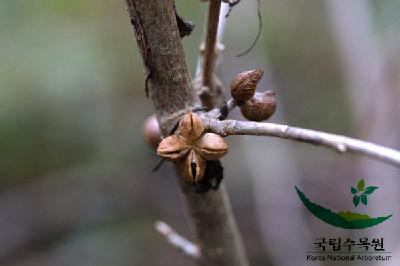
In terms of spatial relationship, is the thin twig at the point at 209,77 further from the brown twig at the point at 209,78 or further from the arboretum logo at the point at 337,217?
the arboretum logo at the point at 337,217

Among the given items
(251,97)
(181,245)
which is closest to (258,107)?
(251,97)

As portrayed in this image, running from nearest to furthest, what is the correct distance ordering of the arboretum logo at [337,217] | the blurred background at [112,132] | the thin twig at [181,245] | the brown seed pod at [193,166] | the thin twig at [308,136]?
the thin twig at [308,136] < the brown seed pod at [193,166] < the arboretum logo at [337,217] < the thin twig at [181,245] < the blurred background at [112,132]

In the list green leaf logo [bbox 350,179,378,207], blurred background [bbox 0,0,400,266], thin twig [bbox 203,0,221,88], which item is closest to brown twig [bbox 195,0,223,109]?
thin twig [bbox 203,0,221,88]

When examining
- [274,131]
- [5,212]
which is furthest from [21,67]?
[274,131]

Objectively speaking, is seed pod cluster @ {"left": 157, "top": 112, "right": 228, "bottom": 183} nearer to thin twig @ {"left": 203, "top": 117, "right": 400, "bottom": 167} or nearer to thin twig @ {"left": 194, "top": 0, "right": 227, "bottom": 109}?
thin twig @ {"left": 203, "top": 117, "right": 400, "bottom": 167}

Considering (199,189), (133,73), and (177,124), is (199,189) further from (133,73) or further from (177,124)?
(133,73)

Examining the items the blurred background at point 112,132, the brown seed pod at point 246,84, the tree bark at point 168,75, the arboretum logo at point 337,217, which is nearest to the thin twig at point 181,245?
the tree bark at point 168,75
